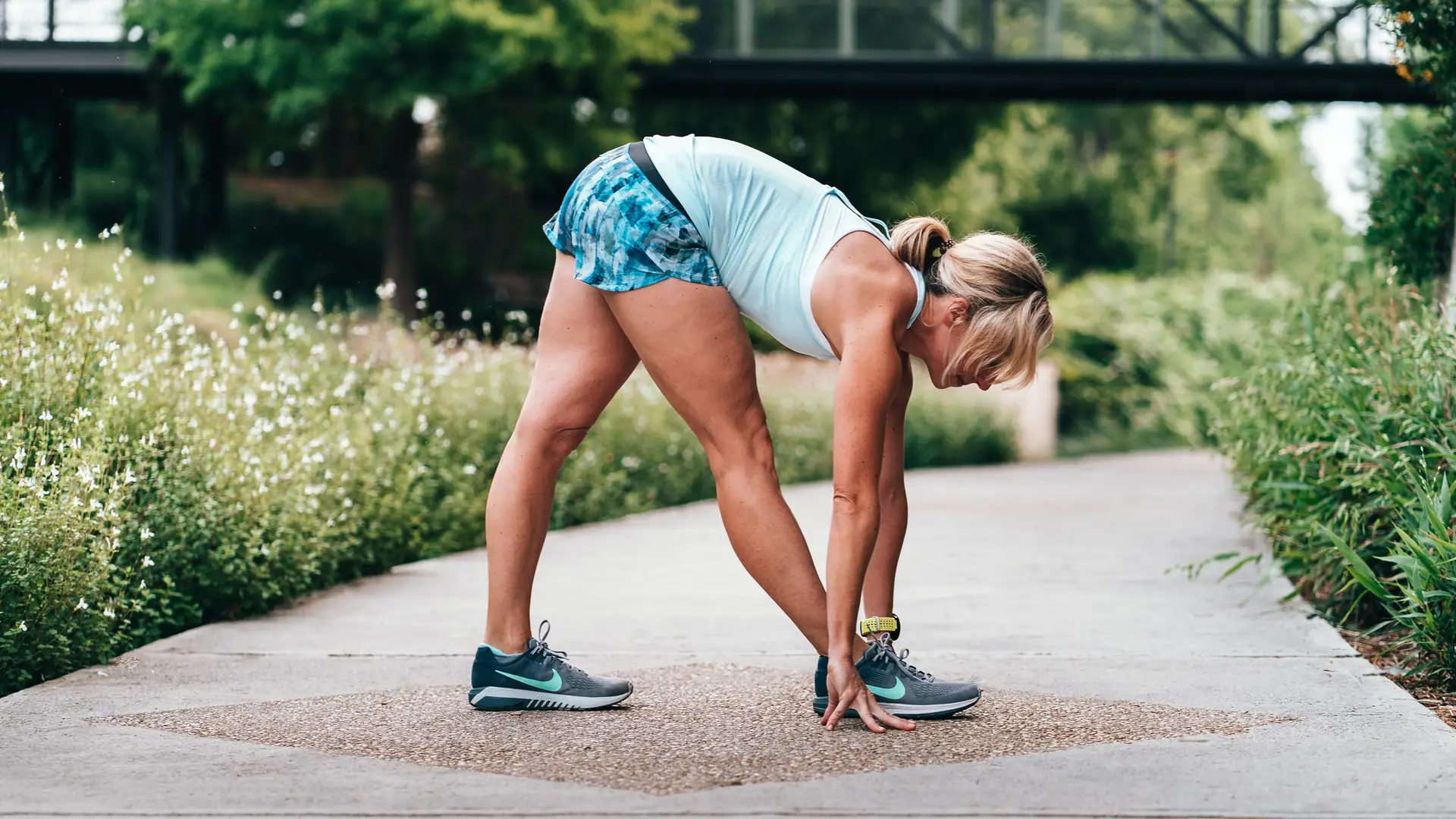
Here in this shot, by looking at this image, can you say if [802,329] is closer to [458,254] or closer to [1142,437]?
[1142,437]

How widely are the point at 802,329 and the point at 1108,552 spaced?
400 centimetres

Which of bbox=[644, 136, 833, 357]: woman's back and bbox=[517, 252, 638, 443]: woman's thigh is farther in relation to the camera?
bbox=[517, 252, 638, 443]: woman's thigh

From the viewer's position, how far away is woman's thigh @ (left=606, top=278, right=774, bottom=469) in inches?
144

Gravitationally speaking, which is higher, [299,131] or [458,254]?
[299,131]

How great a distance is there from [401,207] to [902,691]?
18869mm

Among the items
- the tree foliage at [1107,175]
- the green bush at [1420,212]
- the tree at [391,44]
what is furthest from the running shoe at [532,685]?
the tree foliage at [1107,175]

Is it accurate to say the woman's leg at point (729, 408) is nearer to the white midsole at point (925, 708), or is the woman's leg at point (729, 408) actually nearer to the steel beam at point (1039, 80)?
the white midsole at point (925, 708)

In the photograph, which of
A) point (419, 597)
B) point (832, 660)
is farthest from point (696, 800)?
point (419, 597)

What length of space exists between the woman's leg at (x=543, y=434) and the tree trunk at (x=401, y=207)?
17.5 metres

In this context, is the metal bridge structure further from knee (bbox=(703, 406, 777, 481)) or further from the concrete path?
knee (bbox=(703, 406, 777, 481))

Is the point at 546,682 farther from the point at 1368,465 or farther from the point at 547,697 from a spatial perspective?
the point at 1368,465

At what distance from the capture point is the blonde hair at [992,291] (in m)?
3.65

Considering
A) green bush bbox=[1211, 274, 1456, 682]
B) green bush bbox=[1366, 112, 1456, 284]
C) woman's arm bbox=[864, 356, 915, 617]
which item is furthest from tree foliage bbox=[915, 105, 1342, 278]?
woman's arm bbox=[864, 356, 915, 617]

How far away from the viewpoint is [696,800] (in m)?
2.99
